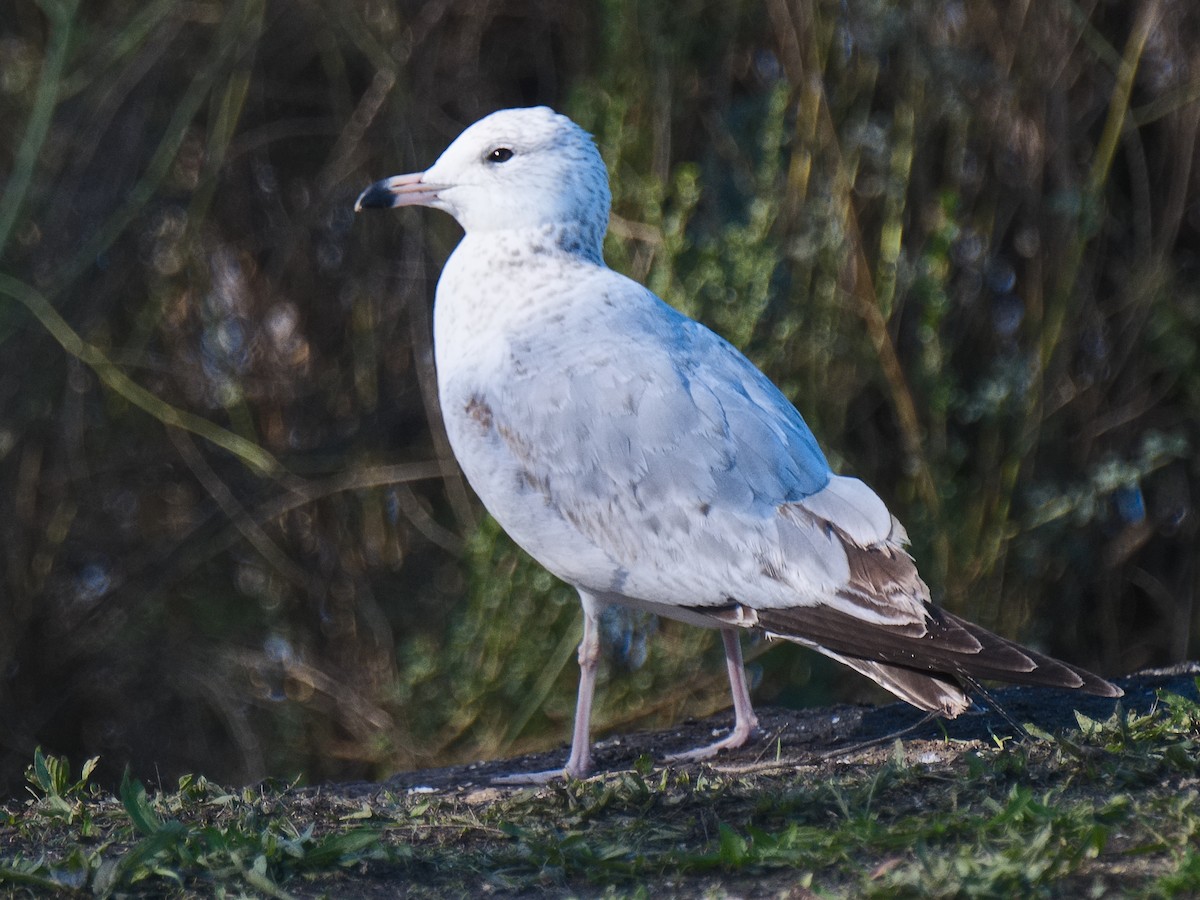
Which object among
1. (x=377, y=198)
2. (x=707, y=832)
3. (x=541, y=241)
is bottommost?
(x=707, y=832)

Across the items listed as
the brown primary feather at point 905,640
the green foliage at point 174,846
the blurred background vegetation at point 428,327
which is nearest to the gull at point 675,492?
the brown primary feather at point 905,640

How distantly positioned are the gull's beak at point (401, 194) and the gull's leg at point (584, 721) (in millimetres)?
1290

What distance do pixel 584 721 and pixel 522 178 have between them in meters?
1.51

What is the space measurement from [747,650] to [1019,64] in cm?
245

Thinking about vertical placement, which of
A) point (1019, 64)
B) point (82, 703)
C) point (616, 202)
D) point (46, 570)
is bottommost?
point (82, 703)

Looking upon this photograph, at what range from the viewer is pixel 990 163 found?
5.76 metres

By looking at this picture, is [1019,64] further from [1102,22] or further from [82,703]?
[82,703]

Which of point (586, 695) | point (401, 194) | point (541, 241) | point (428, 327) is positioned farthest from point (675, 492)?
point (428, 327)

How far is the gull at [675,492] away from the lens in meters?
3.28

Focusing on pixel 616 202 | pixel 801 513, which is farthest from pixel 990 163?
pixel 801 513

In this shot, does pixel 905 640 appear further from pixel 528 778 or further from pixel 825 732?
pixel 528 778

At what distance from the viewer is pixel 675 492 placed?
351cm

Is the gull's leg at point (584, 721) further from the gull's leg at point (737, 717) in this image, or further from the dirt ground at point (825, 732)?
the gull's leg at point (737, 717)

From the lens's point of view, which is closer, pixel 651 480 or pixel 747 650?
pixel 651 480
